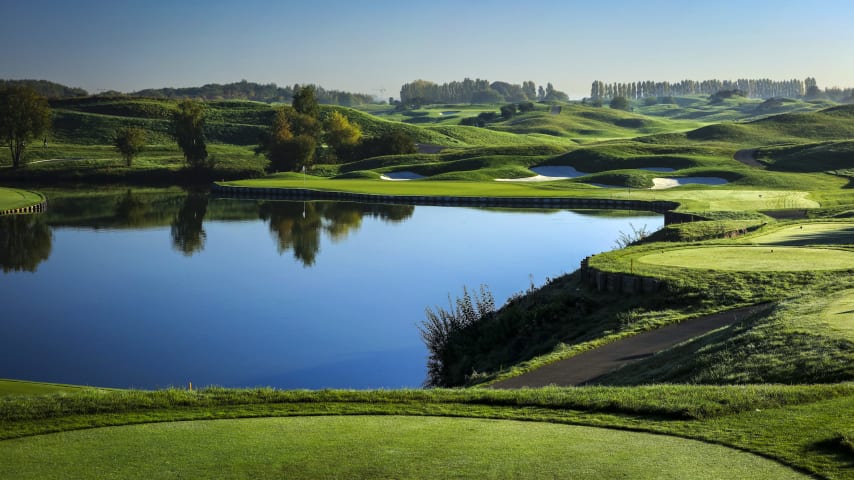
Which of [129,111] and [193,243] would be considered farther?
[129,111]

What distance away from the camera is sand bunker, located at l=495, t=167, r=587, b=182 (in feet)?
298

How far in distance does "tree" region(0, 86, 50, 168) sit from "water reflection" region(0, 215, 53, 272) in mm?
41571

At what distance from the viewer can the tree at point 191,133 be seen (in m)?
102

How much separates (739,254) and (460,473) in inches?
826

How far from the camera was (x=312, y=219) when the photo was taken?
2525 inches

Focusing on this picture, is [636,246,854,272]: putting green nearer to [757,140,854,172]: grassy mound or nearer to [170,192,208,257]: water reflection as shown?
[170,192,208,257]: water reflection

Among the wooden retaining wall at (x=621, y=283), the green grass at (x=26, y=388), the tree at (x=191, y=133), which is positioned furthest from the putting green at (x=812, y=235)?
the tree at (x=191, y=133)

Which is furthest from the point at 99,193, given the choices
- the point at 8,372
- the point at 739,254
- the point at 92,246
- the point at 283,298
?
the point at 739,254

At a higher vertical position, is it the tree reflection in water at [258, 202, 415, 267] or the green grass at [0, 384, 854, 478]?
the green grass at [0, 384, 854, 478]

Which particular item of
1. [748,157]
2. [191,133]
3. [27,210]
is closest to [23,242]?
[27,210]

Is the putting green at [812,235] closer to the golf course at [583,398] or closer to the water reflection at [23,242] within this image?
the golf course at [583,398]

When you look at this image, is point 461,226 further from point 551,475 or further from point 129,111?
point 129,111

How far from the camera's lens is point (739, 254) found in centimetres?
2806

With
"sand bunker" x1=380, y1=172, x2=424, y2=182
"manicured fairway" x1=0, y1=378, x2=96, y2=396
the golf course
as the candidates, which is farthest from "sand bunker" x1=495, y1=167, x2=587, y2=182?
"manicured fairway" x1=0, y1=378, x2=96, y2=396
